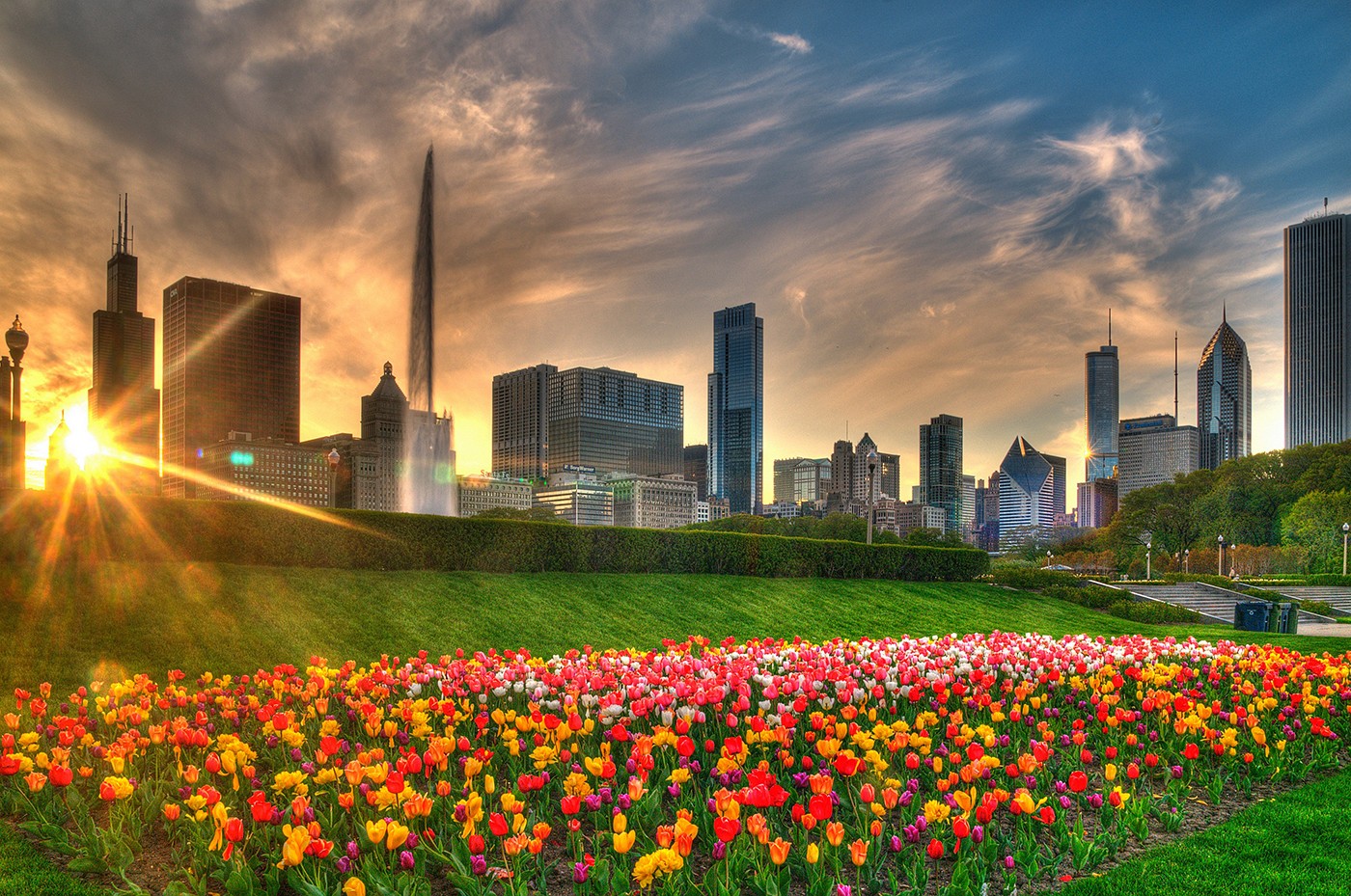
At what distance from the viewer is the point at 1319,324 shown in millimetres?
160625

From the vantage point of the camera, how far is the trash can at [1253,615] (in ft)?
71.8

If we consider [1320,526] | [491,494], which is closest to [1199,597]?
[1320,526]

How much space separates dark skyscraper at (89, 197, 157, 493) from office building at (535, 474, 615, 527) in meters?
75.2

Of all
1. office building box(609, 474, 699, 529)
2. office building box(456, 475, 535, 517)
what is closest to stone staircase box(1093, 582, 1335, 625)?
office building box(456, 475, 535, 517)

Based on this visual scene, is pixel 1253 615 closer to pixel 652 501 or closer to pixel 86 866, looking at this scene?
pixel 86 866

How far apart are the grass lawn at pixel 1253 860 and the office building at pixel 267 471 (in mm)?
153473

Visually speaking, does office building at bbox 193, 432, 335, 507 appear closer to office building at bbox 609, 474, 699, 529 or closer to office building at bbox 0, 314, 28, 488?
Answer: office building at bbox 609, 474, 699, 529

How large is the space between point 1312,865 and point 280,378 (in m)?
180

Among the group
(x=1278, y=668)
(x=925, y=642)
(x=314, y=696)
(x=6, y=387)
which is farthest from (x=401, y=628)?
(x=6, y=387)

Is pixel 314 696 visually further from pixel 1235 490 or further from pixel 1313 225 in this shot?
pixel 1313 225

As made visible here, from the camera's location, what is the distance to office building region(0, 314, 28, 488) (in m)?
19.3

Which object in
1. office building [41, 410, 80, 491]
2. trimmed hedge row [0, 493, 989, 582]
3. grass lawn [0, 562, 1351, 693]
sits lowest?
grass lawn [0, 562, 1351, 693]

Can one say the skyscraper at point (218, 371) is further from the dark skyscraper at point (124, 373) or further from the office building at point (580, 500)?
the office building at point (580, 500)

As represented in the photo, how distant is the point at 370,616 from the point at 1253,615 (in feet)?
70.9
